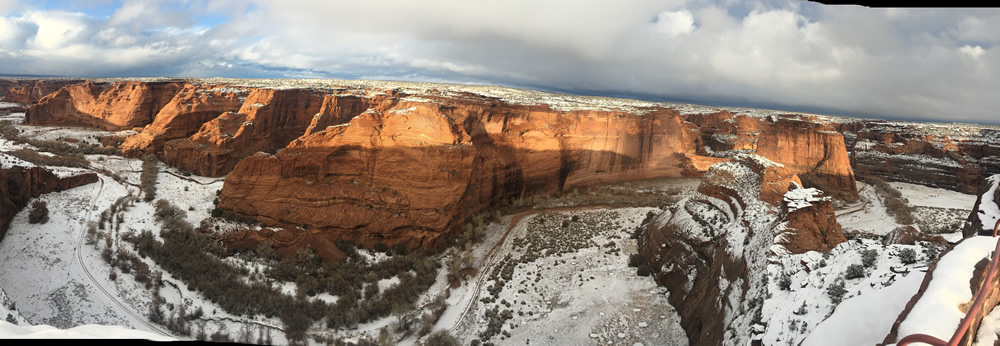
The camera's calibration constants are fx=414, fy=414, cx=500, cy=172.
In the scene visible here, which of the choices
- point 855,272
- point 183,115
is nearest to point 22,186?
point 183,115

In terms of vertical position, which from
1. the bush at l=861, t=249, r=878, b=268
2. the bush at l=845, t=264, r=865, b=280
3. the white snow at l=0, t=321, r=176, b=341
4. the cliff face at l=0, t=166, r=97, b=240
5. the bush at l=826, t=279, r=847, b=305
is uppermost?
the white snow at l=0, t=321, r=176, b=341

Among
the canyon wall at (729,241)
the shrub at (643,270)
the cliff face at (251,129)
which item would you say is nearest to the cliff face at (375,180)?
the shrub at (643,270)

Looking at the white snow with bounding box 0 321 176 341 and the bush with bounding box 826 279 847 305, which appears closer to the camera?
the white snow with bounding box 0 321 176 341

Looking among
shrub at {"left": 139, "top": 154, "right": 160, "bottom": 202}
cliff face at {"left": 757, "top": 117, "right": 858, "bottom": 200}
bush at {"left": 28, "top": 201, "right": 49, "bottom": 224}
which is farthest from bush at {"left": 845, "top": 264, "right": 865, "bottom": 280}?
cliff face at {"left": 757, "top": 117, "right": 858, "bottom": 200}

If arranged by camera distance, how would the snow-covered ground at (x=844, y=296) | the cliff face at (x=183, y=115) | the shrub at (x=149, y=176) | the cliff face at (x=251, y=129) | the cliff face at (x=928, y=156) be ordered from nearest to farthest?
the snow-covered ground at (x=844, y=296), the shrub at (x=149, y=176), the cliff face at (x=251, y=129), the cliff face at (x=183, y=115), the cliff face at (x=928, y=156)

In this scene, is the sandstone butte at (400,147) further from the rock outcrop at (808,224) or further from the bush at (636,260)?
the rock outcrop at (808,224)

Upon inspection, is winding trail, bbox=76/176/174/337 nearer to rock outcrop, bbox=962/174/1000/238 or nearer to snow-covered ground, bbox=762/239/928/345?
snow-covered ground, bbox=762/239/928/345

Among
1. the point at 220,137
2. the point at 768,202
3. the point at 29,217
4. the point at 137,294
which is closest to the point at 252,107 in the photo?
the point at 220,137
